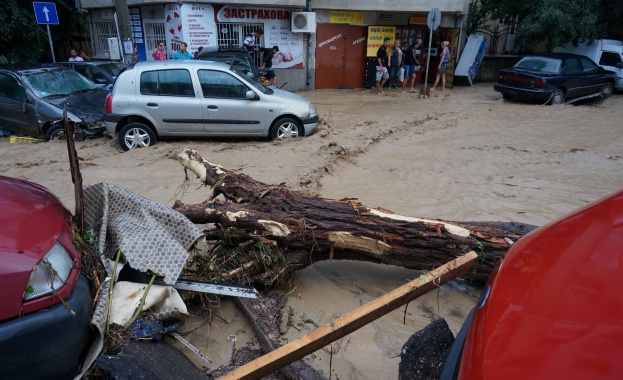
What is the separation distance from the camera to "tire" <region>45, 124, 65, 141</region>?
30.1 feet

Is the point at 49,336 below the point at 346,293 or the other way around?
the other way around

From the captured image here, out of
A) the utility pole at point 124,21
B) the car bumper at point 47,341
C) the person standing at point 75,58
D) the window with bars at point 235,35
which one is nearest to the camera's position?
the car bumper at point 47,341

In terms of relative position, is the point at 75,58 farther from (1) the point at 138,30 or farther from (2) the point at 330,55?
(2) the point at 330,55

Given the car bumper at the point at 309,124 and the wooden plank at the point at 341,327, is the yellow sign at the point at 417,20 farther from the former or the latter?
the wooden plank at the point at 341,327

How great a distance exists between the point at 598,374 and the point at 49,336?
225 centimetres

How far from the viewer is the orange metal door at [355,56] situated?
17828 mm

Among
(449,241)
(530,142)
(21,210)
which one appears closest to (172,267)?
(21,210)

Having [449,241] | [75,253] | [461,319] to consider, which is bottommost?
[461,319]

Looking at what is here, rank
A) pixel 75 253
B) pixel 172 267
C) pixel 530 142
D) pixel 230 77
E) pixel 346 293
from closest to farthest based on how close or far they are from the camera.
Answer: pixel 75 253, pixel 172 267, pixel 346 293, pixel 230 77, pixel 530 142

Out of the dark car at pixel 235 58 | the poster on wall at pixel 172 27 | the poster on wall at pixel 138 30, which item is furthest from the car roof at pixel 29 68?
the poster on wall at pixel 138 30

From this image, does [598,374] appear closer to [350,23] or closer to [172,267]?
[172,267]

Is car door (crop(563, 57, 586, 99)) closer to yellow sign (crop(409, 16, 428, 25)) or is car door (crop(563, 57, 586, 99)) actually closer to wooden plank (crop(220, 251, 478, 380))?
yellow sign (crop(409, 16, 428, 25))

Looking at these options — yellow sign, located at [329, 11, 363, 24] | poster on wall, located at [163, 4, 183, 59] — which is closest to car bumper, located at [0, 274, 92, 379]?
poster on wall, located at [163, 4, 183, 59]

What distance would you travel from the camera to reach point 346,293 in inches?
152
